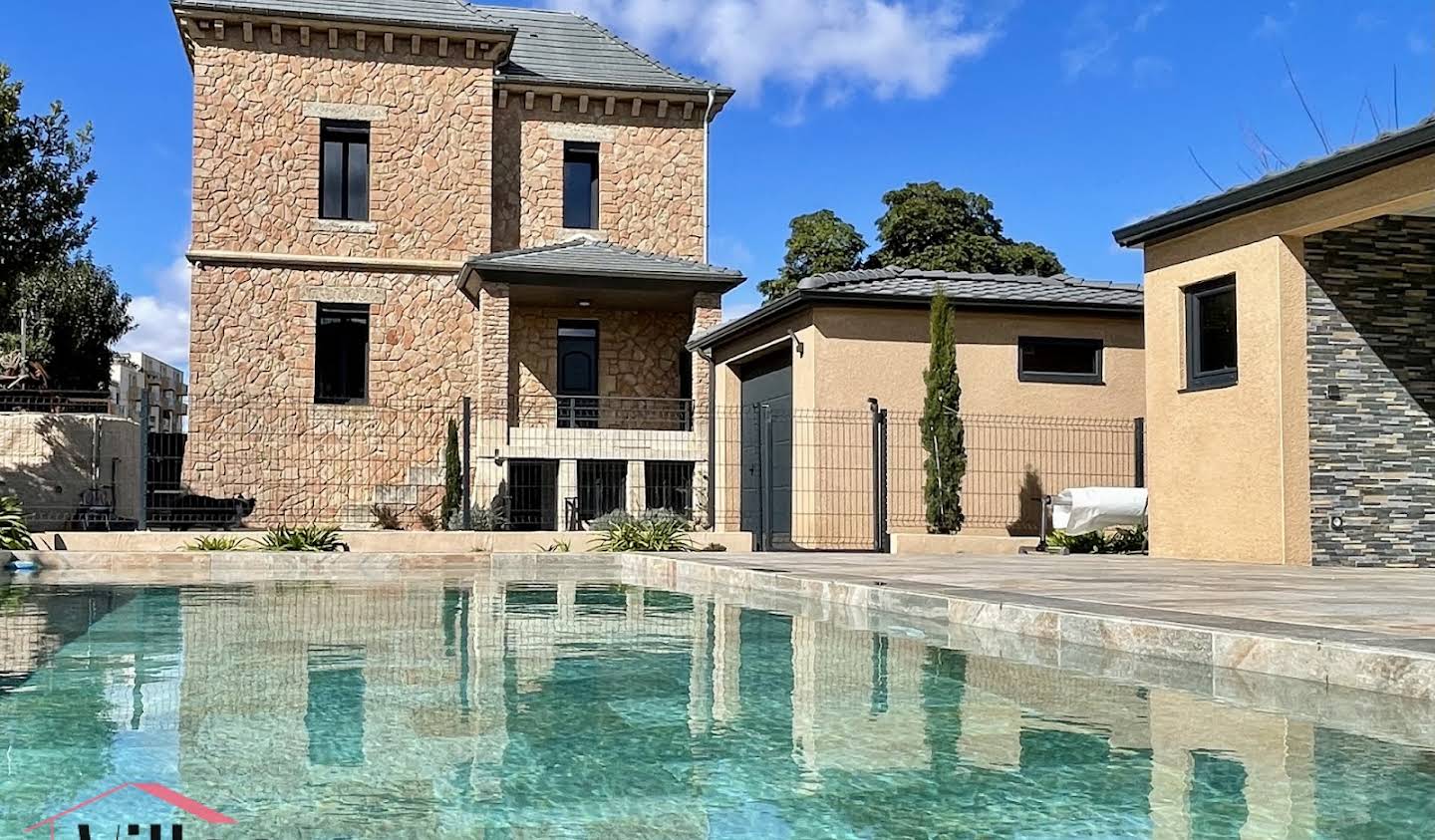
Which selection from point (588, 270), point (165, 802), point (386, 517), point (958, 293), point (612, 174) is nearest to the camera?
point (165, 802)

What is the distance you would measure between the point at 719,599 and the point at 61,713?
231 inches

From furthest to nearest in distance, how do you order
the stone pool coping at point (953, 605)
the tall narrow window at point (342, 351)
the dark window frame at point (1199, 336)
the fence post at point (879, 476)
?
the tall narrow window at point (342, 351), the fence post at point (879, 476), the dark window frame at point (1199, 336), the stone pool coping at point (953, 605)

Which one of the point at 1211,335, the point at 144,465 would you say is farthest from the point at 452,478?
the point at 1211,335

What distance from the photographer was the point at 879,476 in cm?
1484

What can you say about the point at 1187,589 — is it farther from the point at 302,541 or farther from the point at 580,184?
the point at 580,184

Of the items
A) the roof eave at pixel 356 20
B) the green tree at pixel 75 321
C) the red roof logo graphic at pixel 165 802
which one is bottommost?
the red roof logo graphic at pixel 165 802

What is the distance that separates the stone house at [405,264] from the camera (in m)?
20.5

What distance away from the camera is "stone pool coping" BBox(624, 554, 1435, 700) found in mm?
4398

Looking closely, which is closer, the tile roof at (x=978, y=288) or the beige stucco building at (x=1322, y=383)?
the beige stucco building at (x=1322, y=383)

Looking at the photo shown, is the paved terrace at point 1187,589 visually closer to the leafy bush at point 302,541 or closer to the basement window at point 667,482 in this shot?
the leafy bush at point 302,541

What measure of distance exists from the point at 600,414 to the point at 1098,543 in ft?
33.4

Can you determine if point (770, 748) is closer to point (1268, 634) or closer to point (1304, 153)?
point (1268, 634)

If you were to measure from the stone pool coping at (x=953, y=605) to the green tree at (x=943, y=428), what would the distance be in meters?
3.12

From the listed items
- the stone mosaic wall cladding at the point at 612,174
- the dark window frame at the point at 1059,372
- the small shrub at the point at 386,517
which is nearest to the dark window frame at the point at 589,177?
the stone mosaic wall cladding at the point at 612,174
